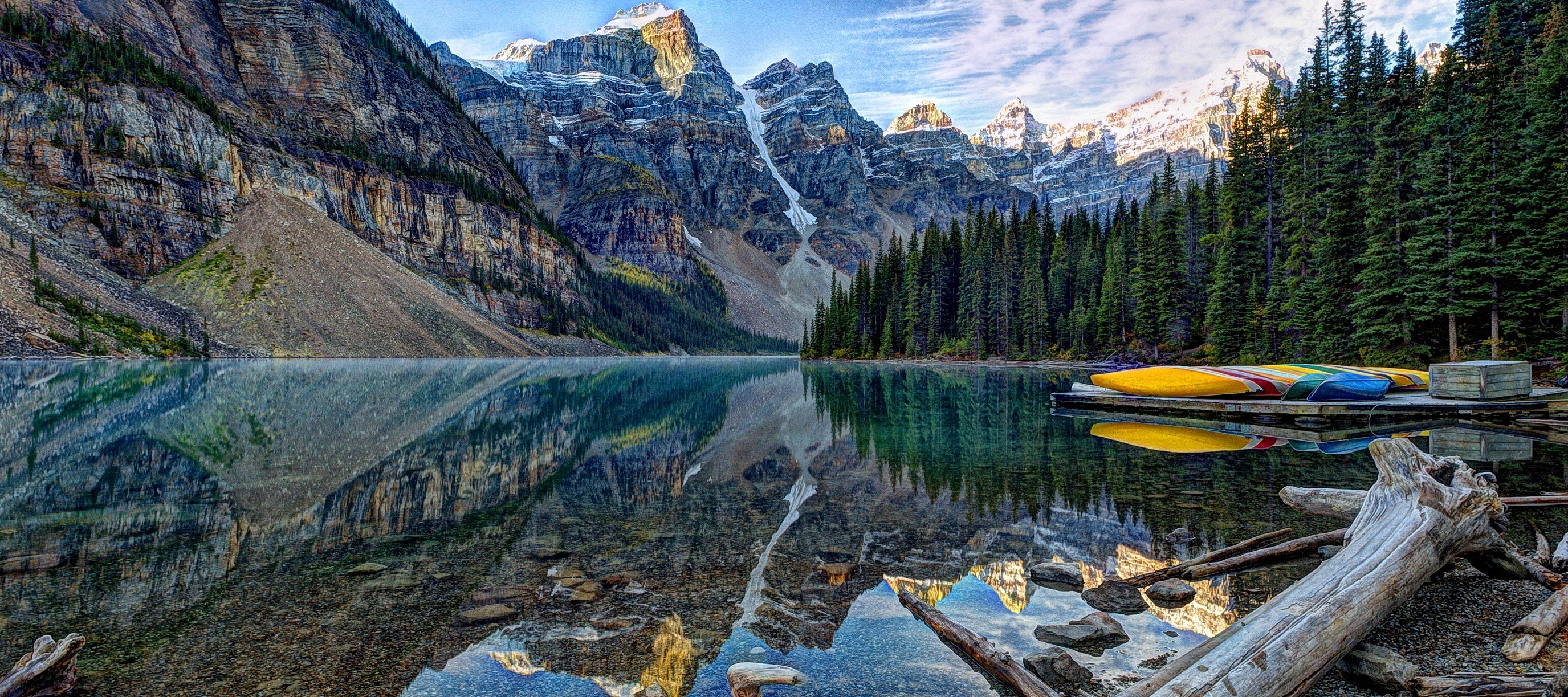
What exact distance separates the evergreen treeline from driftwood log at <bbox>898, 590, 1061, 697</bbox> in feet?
96.6

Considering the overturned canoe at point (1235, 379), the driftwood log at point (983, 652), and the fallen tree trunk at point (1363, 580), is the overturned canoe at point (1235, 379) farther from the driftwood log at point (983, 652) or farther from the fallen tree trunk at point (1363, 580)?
the driftwood log at point (983, 652)

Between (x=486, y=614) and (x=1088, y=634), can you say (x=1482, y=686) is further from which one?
(x=486, y=614)

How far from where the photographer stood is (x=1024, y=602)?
629 centimetres

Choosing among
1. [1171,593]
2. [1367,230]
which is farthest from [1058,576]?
[1367,230]

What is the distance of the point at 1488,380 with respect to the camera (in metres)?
17.7

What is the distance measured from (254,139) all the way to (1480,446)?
136m

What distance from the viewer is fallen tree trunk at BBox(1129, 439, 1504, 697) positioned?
12.0 ft

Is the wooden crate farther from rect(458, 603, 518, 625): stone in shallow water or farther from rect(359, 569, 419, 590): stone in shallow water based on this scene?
rect(359, 569, 419, 590): stone in shallow water

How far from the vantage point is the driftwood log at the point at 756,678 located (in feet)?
14.9

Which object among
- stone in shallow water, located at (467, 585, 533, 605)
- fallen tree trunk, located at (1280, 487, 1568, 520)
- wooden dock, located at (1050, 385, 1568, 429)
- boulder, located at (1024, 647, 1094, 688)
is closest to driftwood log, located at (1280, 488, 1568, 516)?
fallen tree trunk, located at (1280, 487, 1568, 520)

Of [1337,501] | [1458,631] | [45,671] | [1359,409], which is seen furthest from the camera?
[1359,409]

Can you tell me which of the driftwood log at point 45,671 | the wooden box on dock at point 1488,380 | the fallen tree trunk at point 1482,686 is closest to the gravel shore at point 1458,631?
the fallen tree trunk at point 1482,686

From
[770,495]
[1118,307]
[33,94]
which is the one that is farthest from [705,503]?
[33,94]

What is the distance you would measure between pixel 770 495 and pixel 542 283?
500 ft
